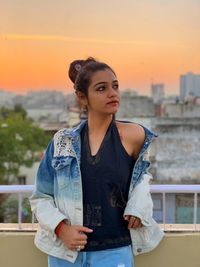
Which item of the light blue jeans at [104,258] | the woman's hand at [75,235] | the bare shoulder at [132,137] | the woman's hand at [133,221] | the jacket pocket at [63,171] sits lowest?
the light blue jeans at [104,258]

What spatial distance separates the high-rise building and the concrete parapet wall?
2427cm

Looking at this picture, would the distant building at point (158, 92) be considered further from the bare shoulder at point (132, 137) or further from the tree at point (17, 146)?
the bare shoulder at point (132, 137)

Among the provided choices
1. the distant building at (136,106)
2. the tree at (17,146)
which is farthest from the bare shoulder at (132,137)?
the tree at (17,146)

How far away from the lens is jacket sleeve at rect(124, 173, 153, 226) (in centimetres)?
127

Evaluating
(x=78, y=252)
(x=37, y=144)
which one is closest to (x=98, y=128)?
(x=78, y=252)

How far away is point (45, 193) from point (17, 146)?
2324 cm

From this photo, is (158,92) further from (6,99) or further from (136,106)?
(6,99)

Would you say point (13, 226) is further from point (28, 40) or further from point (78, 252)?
point (28, 40)

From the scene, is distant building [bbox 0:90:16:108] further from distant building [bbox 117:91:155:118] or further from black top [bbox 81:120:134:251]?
black top [bbox 81:120:134:251]

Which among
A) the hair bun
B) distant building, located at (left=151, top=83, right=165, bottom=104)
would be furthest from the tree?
the hair bun

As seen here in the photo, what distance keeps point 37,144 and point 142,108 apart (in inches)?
248

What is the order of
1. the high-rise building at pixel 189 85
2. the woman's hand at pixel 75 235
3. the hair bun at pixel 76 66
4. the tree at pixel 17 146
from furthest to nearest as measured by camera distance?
1. the high-rise building at pixel 189 85
2. the tree at pixel 17 146
3. the hair bun at pixel 76 66
4. the woman's hand at pixel 75 235

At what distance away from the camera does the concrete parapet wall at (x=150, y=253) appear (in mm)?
1737

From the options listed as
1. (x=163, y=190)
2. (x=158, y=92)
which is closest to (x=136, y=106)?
(x=158, y=92)
